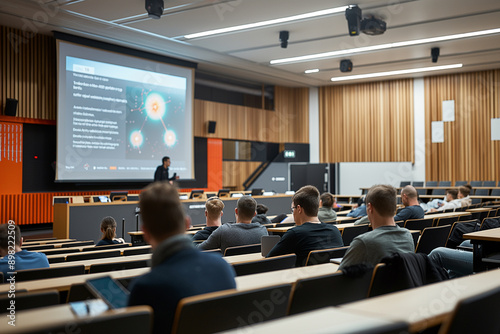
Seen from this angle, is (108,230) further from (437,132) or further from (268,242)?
(437,132)

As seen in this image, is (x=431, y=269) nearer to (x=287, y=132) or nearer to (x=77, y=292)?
(x=77, y=292)

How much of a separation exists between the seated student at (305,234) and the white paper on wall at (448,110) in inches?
490

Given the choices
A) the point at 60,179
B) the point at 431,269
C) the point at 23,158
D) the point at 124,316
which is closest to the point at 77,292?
the point at 124,316

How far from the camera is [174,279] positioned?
1517mm

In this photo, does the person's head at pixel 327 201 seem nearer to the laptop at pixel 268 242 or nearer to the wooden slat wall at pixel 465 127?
the laptop at pixel 268 242

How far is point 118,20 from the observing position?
375 inches

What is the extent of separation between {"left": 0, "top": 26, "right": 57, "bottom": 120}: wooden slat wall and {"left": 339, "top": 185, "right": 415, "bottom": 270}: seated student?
357 inches

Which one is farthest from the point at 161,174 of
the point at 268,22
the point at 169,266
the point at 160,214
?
the point at 169,266

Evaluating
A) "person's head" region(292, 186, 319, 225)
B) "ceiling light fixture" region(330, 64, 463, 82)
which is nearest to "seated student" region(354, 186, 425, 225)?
"person's head" region(292, 186, 319, 225)

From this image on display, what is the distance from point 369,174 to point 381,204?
1305cm

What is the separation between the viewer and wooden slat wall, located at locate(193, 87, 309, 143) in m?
13.7

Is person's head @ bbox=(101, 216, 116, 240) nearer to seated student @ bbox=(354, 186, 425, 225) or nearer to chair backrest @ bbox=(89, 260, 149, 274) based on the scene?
chair backrest @ bbox=(89, 260, 149, 274)

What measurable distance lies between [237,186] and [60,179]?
615 cm

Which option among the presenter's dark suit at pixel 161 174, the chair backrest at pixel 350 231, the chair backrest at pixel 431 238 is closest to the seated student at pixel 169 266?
the chair backrest at pixel 431 238
